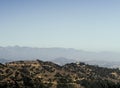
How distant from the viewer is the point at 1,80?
636ft

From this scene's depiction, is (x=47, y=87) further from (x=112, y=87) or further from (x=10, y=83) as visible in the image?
(x=112, y=87)

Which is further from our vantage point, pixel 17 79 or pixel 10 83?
pixel 17 79

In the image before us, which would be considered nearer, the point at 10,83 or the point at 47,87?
the point at 10,83

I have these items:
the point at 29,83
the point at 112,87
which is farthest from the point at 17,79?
the point at 112,87

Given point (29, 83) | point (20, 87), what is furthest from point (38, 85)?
point (20, 87)

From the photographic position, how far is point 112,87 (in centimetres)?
18512

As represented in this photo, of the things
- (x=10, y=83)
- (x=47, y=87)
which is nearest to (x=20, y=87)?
(x=10, y=83)

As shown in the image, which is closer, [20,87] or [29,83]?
[20,87]

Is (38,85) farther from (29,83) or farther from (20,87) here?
(20,87)

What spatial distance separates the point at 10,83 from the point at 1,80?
11441mm

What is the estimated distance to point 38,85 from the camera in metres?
198

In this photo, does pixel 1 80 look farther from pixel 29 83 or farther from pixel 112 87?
pixel 112 87

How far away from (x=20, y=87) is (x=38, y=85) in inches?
718

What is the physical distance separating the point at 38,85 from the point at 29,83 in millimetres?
5686
